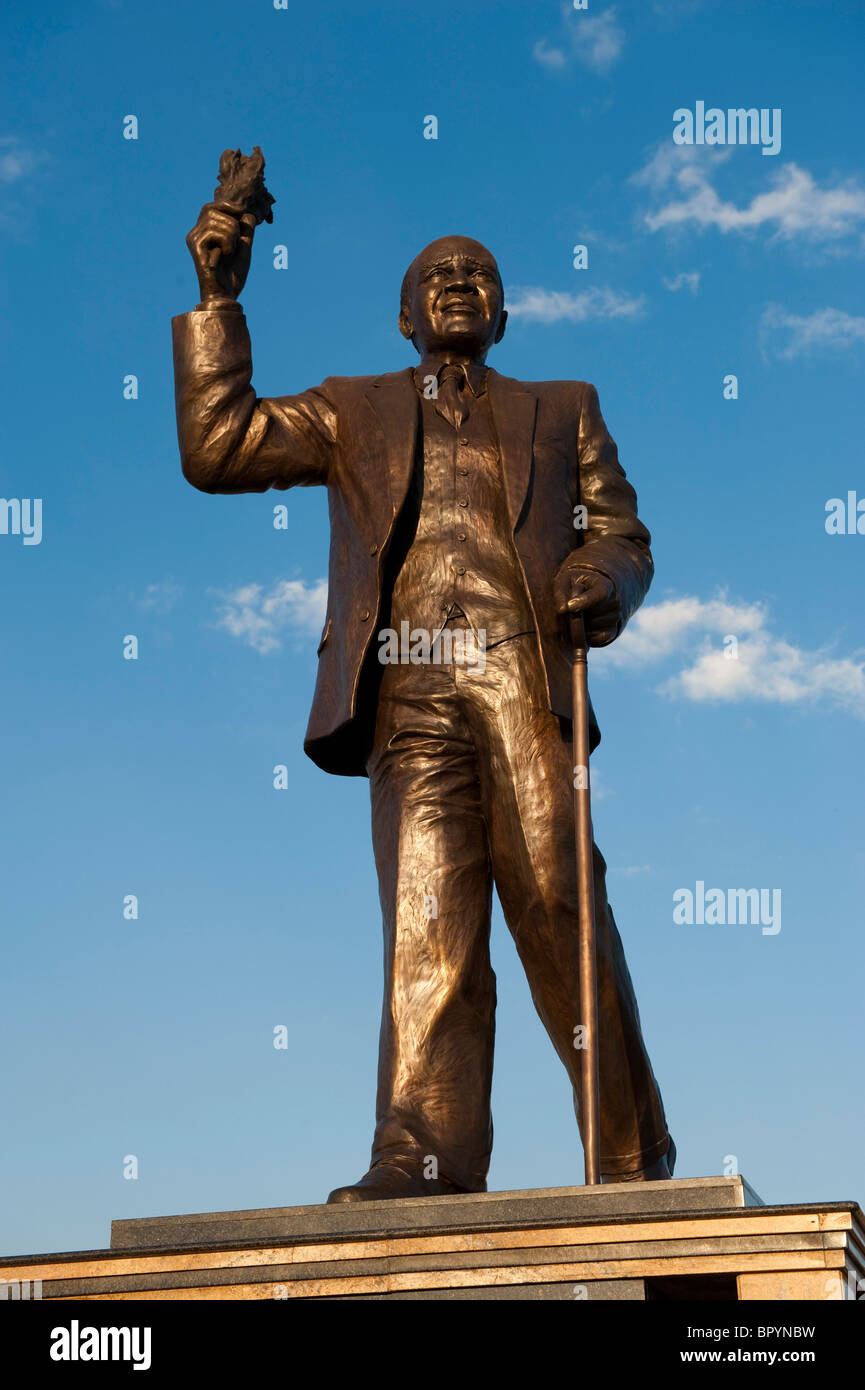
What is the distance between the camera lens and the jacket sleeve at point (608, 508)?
768cm

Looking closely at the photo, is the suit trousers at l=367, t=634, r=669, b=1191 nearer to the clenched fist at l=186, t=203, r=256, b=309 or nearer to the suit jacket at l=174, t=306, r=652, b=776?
the suit jacket at l=174, t=306, r=652, b=776

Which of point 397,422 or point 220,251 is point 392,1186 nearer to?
point 397,422

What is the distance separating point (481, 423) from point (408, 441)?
405 millimetres

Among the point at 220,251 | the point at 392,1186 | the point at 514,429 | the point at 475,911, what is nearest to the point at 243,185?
the point at 220,251

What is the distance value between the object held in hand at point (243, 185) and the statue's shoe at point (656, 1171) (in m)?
4.13

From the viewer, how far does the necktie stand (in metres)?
7.96

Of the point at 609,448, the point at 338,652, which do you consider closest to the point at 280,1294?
the point at 338,652

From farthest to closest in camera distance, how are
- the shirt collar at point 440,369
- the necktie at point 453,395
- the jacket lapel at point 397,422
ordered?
1. the shirt collar at point 440,369
2. the necktie at point 453,395
3. the jacket lapel at point 397,422

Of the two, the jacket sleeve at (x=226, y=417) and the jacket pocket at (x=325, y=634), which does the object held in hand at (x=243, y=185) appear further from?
the jacket pocket at (x=325, y=634)

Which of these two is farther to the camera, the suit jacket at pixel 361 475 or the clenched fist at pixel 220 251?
the clenched fist at pixel 220 251

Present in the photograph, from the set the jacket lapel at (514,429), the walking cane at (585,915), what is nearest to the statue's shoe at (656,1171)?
the walking cane at (585,915)

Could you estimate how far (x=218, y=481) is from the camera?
25.4ft
